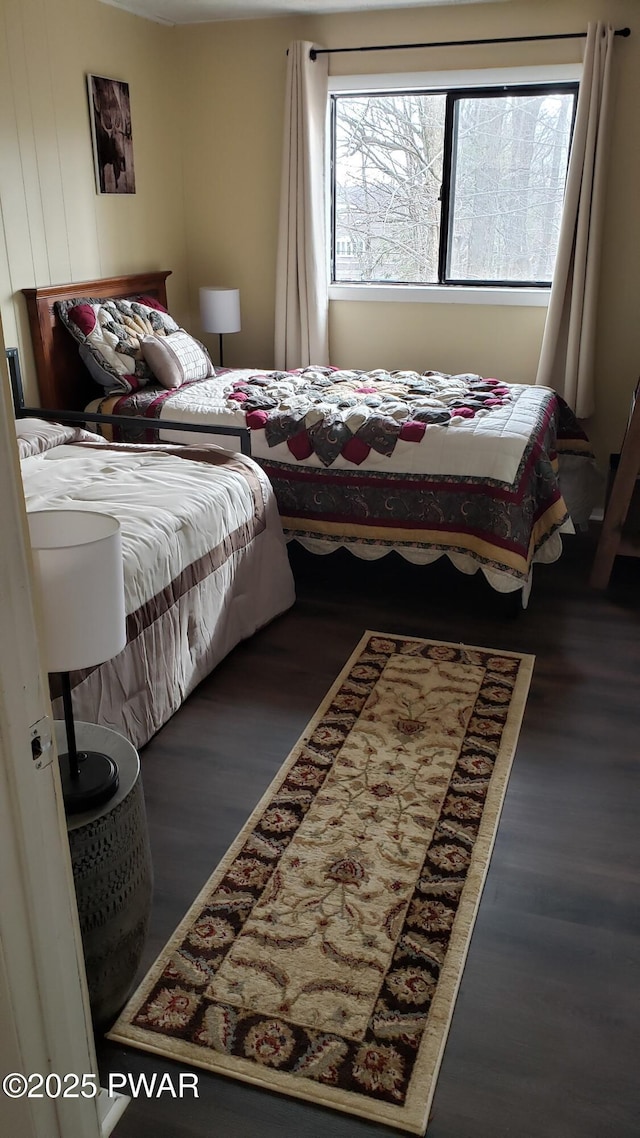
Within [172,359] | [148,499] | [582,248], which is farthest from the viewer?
[582,248]

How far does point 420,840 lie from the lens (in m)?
2.21

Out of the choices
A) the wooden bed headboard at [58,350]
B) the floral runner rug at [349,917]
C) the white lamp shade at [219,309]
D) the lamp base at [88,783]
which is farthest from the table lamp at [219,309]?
the lamp base at [88,783]

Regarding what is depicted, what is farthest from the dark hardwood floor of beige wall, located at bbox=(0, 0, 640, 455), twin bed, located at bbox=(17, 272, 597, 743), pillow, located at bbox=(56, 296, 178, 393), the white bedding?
beige wall, located at bbox=(0, 0, 640, 455)

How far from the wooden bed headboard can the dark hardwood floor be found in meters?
1.38

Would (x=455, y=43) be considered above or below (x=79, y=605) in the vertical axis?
above

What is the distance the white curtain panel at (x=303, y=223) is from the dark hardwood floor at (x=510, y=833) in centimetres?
170

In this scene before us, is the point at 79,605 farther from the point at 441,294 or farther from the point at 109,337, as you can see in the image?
the point at 441,294

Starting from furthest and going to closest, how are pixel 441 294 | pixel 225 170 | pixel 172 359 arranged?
pixel 225 170
pixel 441 294
pixel 172 359

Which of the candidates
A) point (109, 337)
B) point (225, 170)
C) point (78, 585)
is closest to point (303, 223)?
point (225, 170)

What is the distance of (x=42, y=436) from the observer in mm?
3395

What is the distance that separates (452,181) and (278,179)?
0.99 meters

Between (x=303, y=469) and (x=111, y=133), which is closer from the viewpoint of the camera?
(x=303, y=469)

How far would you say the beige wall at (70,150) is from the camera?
3.67 metres

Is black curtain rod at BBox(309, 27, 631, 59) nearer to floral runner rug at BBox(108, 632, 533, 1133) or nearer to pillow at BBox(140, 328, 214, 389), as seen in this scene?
pillow at BBox(140, 328, 214, 389)
